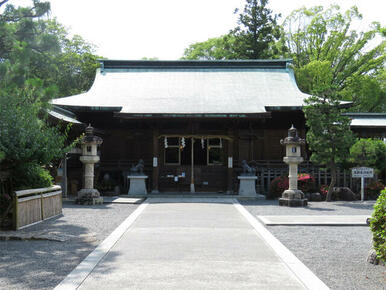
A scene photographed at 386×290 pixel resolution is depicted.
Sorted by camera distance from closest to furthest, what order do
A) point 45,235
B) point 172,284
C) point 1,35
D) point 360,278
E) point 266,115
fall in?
point 172,284 → point 360,278 → point 45,235 → point 1,35 → point 266,115

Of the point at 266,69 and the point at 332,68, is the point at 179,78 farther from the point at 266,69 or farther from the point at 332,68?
the point at 332,68

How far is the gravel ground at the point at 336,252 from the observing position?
513 cm

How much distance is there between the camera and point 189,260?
6020 millimetres

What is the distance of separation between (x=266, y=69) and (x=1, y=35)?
16414 millimetres

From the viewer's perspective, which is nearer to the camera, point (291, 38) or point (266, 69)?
point (266, 69)

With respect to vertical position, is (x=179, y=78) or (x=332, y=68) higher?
(x=332, y=68)

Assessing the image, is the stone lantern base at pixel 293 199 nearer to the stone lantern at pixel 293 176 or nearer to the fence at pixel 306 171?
the stone lantern at pixel 293 176

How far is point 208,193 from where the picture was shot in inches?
698

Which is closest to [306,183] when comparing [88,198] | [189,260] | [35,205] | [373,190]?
[373,190]

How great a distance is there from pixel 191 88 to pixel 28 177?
13179mm

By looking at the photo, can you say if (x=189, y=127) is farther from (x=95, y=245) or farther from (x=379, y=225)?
(x=379, y=225)

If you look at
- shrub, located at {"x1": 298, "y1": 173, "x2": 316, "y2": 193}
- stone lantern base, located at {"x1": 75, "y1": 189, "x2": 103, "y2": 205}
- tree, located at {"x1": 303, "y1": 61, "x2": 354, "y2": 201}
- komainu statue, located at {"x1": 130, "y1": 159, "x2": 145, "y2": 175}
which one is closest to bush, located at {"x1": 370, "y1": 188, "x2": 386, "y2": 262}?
tree, located at {"x1": 303, "y1": 61, "x2": 354, "y2": 201}

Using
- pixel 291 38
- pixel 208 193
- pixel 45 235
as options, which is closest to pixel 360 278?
pixel 45 235

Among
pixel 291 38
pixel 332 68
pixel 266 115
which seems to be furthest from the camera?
pixel 291 38
